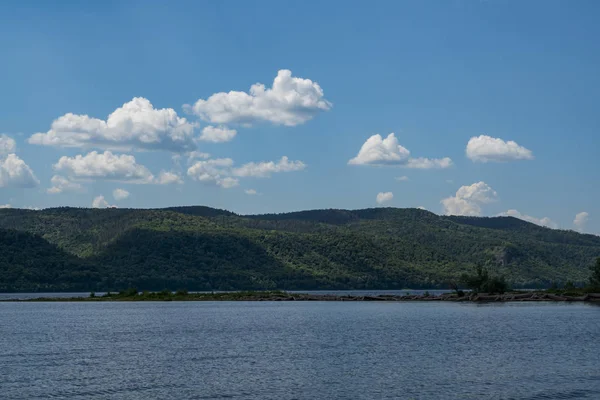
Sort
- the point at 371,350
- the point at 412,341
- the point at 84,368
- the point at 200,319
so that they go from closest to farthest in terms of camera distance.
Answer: the point at 84,368 < the point at 371,350 < the point at 412,341 < the point at 200,319

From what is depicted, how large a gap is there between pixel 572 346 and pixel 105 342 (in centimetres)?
5053

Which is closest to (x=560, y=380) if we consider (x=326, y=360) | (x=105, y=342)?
(x=326, y=360)

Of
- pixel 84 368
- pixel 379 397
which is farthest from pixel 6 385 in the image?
pixel 379 397

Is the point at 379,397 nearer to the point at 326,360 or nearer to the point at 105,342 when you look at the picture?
the point at 326,360

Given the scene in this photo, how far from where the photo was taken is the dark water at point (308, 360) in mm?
51031

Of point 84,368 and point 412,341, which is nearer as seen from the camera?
point 84,368

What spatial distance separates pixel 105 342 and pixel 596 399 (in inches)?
2243

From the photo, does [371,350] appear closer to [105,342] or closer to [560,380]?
[560,380]

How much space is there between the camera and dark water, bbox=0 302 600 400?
51.0 meters

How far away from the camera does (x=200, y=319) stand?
131375 mm

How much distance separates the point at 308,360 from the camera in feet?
222

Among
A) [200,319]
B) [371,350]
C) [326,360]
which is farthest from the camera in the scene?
[200,319]

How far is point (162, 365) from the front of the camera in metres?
64.8

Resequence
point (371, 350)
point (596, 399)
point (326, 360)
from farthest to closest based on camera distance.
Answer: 1. point (371, 350)
2. point (326, 360)
3. point (596, 399)
